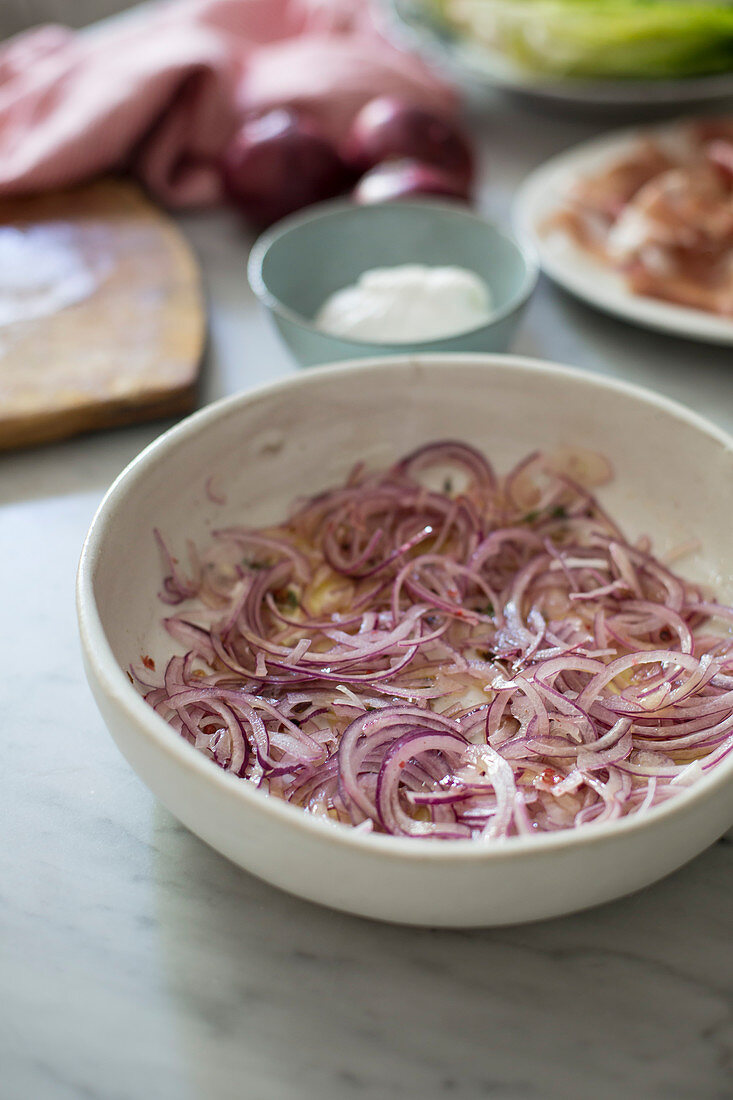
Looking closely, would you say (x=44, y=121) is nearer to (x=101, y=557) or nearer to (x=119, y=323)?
(x=119, y=323)

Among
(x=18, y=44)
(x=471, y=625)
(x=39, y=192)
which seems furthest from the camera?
(x=18, y=44)

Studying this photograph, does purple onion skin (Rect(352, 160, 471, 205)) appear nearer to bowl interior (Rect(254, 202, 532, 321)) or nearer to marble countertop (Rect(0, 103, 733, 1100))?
bowl interior (Rect(254, 202, 532, 321))

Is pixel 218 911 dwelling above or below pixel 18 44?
below

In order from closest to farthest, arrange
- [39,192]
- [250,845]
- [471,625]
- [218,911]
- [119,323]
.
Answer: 1. [250,845]
2. [218,911]
3. [471,625]
4. [119,323]
5. [39,192]

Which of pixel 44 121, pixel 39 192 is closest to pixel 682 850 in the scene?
pixel 39 192

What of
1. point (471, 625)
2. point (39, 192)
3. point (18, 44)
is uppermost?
point (18, 44)

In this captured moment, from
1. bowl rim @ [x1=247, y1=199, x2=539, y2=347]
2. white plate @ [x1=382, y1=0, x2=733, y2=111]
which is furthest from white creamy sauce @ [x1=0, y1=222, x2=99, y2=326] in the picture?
white plate @ [x1=382, y1=0, x2=733, y2=111]

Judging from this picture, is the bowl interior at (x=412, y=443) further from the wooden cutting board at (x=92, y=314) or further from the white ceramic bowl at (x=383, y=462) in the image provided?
the wooden cutting board at (x=92, y=314)
